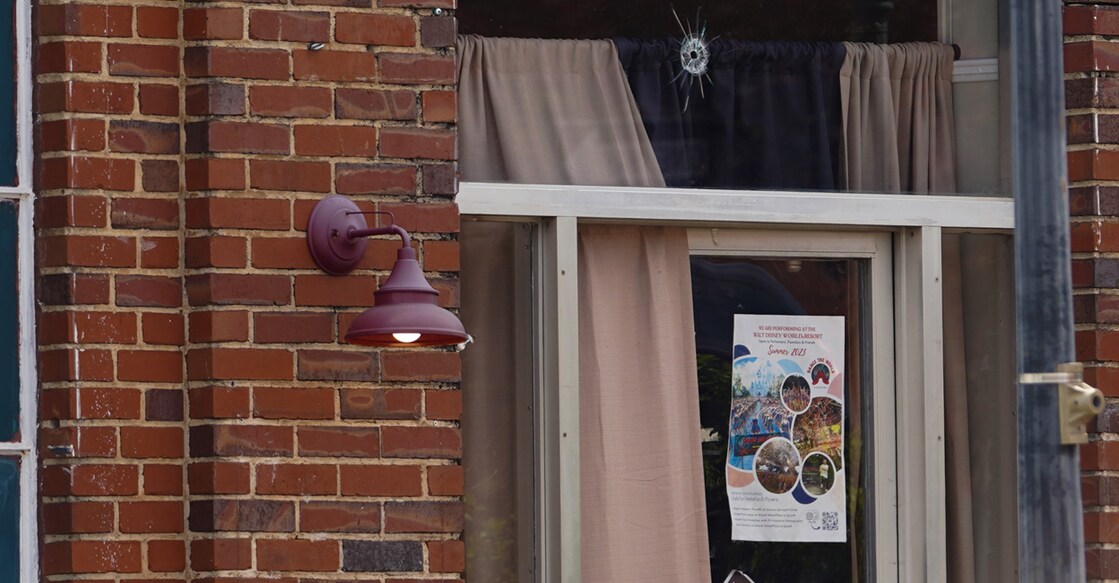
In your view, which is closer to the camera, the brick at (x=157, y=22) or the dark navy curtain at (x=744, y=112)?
the brick at (x=157, y=22)

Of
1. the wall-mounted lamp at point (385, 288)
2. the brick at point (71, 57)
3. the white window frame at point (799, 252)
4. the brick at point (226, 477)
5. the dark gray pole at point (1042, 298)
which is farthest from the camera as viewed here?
the white window frame at point (799, 252)

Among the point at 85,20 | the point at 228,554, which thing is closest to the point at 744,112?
the point at 85,20

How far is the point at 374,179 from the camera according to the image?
4777mm

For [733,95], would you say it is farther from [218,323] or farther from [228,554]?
[228,554]

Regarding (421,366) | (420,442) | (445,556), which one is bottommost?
(445,556)

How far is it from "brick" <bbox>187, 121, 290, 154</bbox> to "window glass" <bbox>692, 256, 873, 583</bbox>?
142 cm

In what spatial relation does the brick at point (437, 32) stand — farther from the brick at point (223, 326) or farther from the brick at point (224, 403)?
the brick at point (224, 403)

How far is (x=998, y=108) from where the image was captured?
18.5ft

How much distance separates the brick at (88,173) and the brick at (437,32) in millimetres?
900

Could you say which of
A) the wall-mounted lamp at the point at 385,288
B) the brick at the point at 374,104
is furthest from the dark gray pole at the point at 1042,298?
the brick at the point at 374,104

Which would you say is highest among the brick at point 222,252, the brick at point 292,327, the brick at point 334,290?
the brick at point 222,252

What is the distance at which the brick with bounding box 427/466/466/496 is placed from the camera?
4.73m

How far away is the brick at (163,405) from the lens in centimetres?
464

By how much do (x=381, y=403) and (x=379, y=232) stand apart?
19.3 inches
